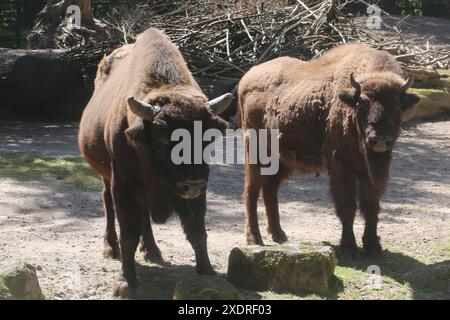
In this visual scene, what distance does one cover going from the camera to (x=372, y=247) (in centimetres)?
746

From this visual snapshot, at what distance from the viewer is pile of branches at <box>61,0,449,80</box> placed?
15336mm

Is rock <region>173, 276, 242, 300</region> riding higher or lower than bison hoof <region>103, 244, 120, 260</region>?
higher

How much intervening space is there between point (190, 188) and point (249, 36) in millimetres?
10326

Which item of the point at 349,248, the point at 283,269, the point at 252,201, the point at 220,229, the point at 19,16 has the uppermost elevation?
the point at 19,16

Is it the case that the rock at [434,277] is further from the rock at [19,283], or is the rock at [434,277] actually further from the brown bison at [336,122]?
the rock at [19,283]

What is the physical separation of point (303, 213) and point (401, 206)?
1279 mm

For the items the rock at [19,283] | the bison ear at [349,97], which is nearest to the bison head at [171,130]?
the rock at [19,283]

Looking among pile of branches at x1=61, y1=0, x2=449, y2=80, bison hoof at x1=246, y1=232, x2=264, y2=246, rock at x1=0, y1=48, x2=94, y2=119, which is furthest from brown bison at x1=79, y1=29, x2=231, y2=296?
rock at x1=0, y1=48, x2=94, y2=119

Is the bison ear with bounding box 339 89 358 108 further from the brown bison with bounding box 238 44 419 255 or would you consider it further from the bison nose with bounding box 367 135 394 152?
the bison nose with bounding box 367 135 394 152

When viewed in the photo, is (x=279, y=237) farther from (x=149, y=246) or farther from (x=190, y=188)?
(x=190, y=188)

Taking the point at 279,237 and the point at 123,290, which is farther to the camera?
the point at 279,237

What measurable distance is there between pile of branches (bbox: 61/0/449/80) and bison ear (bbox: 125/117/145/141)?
30.7 ft

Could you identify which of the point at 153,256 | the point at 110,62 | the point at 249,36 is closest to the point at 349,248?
the point at 153,256
